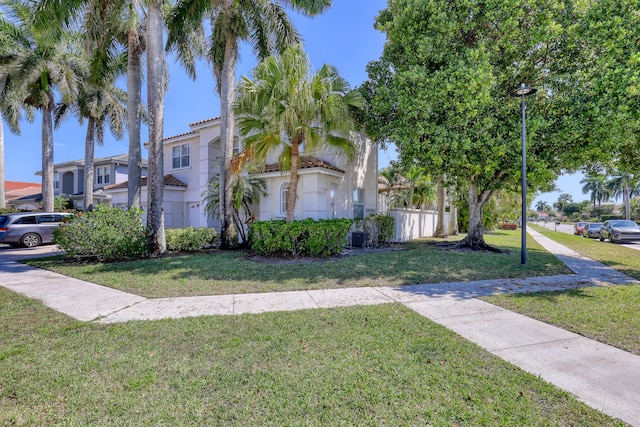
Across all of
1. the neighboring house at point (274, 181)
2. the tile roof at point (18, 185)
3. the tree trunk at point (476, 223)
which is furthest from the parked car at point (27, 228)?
the tile roof at point (18, 185)

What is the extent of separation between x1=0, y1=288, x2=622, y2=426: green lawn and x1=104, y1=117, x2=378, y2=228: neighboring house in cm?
930

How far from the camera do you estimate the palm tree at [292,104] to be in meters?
9.72

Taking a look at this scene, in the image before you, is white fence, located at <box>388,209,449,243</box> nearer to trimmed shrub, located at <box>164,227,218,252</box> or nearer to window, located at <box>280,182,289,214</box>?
window, located at <box>280,182,289,214</box>

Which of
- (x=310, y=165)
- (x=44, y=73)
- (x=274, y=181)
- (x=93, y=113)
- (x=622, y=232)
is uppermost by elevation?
(x=44, y=73)

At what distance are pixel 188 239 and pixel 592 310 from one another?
12.4m

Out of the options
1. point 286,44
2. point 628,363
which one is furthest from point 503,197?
point 628,363

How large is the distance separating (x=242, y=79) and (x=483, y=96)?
7.98 m

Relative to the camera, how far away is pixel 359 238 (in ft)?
45.1

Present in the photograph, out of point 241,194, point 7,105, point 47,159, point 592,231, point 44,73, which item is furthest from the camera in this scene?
point 592,231

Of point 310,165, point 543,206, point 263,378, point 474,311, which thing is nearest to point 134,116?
point 310,165

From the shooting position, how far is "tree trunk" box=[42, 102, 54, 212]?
20.0 metres

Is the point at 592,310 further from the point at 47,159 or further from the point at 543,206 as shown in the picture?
the point at 543,206

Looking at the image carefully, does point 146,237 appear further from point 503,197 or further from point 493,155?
point 503,197

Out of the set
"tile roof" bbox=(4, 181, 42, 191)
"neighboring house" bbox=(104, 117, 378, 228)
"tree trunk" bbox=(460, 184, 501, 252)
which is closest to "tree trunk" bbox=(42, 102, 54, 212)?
"neighboring house" bbox=(104, 117, 378, 228)
